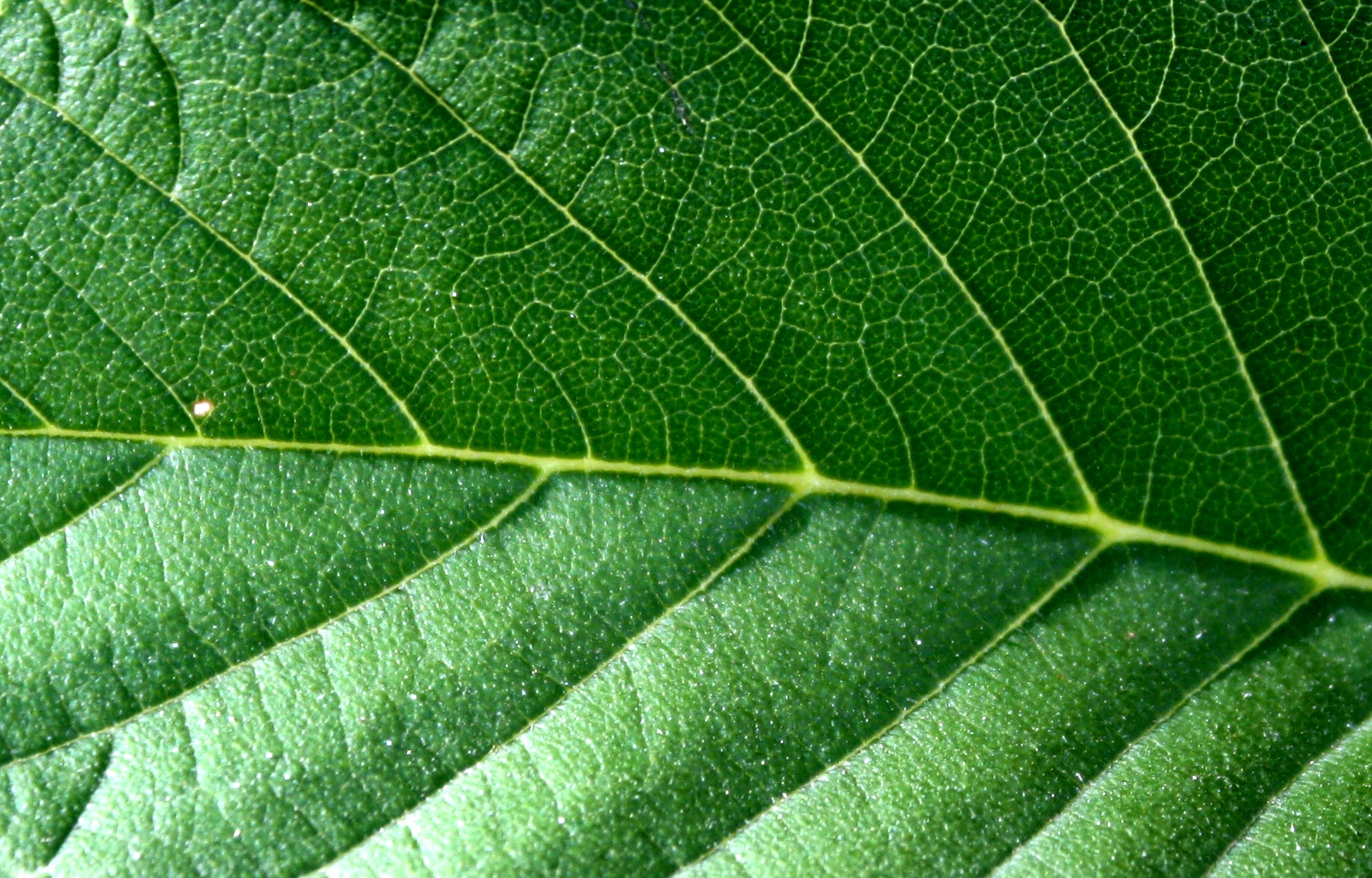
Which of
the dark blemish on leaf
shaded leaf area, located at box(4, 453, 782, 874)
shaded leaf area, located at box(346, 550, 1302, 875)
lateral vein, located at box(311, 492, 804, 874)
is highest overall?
the dark blemish on leaf

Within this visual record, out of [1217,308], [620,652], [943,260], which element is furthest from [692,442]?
[1217,308]

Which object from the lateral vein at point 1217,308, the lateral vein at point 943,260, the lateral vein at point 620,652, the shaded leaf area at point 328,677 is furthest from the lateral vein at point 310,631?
the lateral vein at point 1217,308

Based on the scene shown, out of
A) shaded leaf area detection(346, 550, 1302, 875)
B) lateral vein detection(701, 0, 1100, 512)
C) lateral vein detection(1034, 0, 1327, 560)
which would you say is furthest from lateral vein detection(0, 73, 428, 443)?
lateral vein detection(1034, 0, 1327, 560)

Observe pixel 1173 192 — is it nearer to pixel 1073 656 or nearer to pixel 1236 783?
pixel 1073 656

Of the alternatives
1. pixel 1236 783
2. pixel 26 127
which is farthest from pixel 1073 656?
pixel 26 127

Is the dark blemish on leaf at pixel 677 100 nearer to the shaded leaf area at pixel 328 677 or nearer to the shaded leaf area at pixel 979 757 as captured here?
the shaded leaf area at pixel 328 677

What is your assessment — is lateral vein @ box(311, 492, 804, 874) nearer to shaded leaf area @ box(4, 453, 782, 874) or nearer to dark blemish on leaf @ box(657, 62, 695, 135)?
shaded leaf area @ box(4, 453, 782, 874)

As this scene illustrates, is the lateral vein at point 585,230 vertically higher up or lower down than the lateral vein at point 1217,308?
higher up

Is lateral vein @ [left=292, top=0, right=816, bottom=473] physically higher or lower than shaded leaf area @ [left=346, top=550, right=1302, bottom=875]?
higher
